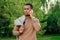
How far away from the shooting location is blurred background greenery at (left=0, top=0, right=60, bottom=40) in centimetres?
1214

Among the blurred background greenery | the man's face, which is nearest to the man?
the man's face

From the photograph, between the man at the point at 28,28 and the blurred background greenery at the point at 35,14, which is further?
the blurred background greenery at the point at 35,14

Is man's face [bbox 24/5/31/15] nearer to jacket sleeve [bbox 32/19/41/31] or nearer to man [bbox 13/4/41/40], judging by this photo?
man [bbox 13/4/41/40]

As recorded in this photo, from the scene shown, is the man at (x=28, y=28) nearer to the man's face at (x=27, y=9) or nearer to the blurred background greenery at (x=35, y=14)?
the man's face at (x=27, y=9)

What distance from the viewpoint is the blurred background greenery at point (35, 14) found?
39.8 ft

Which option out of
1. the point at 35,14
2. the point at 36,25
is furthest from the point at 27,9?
the point at 35,14

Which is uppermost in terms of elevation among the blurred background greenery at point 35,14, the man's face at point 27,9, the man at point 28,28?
the man's face at point 27,9

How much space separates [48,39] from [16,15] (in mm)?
2411

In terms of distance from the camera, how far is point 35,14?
39.1 ft

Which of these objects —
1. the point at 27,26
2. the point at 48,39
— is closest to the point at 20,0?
the point at 48,39

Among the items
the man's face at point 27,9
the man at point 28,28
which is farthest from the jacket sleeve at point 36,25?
the man's face at point 27,9

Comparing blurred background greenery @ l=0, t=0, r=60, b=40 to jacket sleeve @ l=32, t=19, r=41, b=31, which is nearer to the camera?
jacket sleeve @ l=32, t=19, r=41, b=31

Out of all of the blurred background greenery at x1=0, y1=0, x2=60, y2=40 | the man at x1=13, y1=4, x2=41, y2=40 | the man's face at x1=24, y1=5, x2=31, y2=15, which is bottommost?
the blurred background greenery at x1=0, y1=0, x2=60, y2=40

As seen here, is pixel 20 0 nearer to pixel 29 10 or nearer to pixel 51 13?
pixel 51 13
